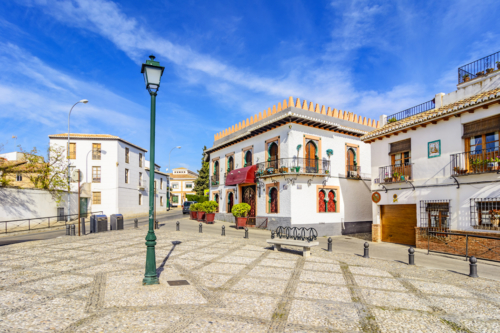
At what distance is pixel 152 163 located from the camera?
290 inches

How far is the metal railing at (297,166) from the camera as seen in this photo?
2031 centimetres

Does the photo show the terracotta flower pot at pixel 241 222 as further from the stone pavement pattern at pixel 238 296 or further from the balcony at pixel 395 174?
the stone pavement pattern at pixel 238 296

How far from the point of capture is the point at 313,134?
70.9ft

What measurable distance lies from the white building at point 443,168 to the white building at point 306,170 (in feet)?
14.2

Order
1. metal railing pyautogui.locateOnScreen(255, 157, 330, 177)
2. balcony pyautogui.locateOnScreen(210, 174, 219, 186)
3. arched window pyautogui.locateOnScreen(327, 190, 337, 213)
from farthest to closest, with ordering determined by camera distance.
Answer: balcony pyautogui.locateOnScreen(210, 174, 219, 186), arched window pyautogui.locateOnScreen(327, 190, 337, 213), metal railing pyautogui.locateOnScreen(255, 157, 330, 177)

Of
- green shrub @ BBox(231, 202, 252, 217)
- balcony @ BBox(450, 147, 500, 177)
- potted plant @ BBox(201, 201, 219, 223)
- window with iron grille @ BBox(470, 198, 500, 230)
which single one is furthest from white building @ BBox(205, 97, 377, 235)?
window with iron grille @ BBox(470, 198, 500, 230)

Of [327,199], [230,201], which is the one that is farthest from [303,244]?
[230,201]

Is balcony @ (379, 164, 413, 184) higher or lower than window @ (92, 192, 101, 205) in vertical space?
higher

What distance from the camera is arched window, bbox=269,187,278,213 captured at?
850 inches

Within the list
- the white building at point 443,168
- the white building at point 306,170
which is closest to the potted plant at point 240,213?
the white building at point 306,170

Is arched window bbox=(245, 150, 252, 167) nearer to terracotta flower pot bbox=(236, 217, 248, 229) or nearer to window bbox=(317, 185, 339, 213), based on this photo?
terracotta flower pot bbox=(236, 217, 248, 229)

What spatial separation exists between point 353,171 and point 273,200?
6.57m

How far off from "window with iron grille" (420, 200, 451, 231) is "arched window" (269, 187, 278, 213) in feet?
30.8

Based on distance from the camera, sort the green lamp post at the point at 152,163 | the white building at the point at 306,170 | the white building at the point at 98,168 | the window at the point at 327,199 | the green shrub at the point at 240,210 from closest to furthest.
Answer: the green lamp post at the point at 152,163 → the white building at the point at 306,170 → the window at the point at 327,199 → the green shrub at the point at 240,210 → the white building at the point at 98,168
